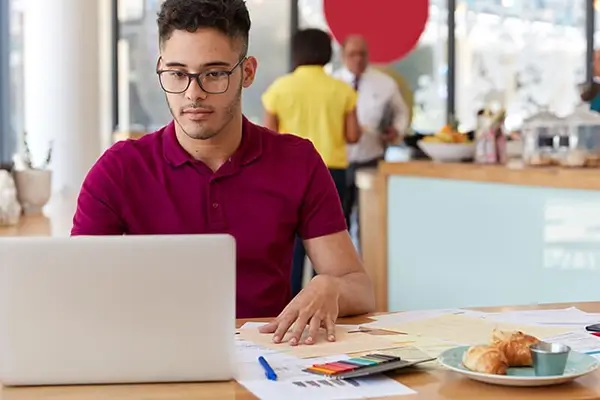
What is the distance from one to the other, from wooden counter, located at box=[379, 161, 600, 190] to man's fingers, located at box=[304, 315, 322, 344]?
2317 mm

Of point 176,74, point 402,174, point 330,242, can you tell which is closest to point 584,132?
point 402,174

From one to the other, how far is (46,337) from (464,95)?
24.6 ft

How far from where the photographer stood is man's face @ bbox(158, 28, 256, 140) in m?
2.03

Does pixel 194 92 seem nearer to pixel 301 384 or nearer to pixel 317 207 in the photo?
pixel 317 207

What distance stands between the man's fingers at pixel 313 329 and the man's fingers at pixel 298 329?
0.04 ft

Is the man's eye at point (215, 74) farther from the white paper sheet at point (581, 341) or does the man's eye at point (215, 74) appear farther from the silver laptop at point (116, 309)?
the white paper sheet at point (581, 341)

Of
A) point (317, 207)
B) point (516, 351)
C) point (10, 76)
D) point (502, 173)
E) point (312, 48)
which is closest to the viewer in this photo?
point (516, 351)

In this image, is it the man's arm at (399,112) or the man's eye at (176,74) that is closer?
the man's eye at (176,74)

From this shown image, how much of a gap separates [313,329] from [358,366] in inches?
9.8

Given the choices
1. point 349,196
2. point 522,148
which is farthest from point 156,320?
point 349,196

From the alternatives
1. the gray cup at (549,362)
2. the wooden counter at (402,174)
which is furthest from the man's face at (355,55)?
the gray cup at (549,362)

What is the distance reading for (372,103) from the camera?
6559mm

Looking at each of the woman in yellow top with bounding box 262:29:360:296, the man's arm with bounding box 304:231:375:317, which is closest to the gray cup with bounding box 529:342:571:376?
the man's arm with bounding box 304:231:375:317

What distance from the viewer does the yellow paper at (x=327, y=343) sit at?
1.74m
